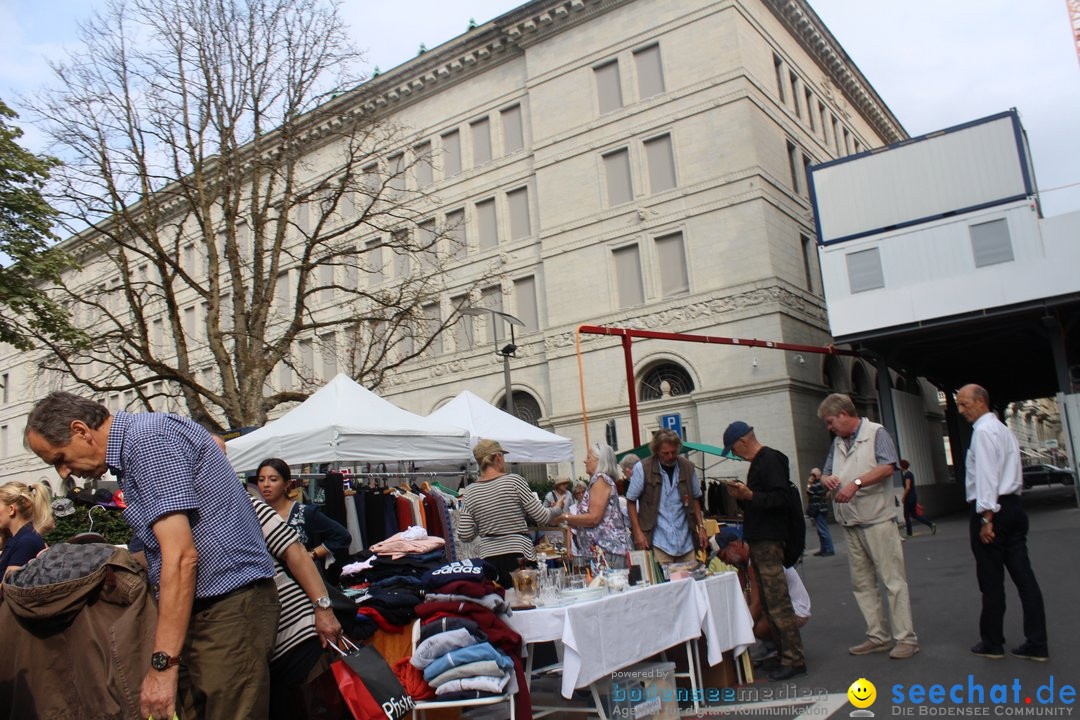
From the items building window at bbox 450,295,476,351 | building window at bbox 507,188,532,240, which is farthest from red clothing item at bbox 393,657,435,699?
building window at bbox 450,295,476,351

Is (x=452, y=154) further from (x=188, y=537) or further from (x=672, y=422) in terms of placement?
(x=188, y=537)

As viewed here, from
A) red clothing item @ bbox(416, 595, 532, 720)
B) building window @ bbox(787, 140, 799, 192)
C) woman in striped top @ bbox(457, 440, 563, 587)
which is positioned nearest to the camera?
red clothing item @ bbox(416, 595, 532, 720)

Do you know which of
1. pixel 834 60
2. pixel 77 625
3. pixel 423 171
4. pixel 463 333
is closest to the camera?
pixel 77 625

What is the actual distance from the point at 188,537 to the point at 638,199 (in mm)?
25734

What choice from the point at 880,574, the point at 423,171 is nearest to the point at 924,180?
the point at 880,574

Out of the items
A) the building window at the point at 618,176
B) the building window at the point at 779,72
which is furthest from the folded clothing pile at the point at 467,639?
the building window at the point at 779,72

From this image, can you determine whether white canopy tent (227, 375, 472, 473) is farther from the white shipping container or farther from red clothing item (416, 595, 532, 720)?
the white shipping container

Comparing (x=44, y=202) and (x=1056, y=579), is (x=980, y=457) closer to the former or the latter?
(x=1056, y=579)

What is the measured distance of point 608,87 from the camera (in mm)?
28984

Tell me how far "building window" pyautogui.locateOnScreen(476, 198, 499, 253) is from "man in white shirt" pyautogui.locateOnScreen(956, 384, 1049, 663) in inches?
1023

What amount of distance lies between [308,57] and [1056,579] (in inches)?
638

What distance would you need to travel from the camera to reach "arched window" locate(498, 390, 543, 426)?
29922 millimetres

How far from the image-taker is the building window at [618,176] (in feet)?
92.6

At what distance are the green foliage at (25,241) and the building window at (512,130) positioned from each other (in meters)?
17.2
